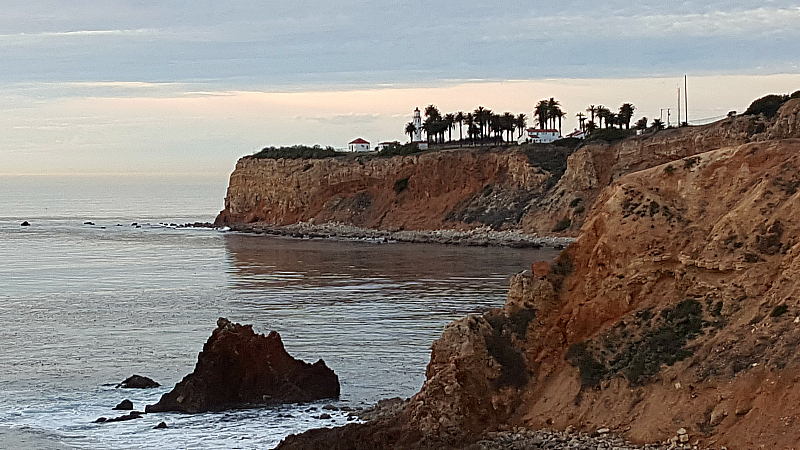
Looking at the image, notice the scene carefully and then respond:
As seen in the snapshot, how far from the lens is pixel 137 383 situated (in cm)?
2358

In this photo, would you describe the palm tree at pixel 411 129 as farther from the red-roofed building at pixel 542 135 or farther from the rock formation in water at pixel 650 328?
the rock formation in water at pixel 650 328

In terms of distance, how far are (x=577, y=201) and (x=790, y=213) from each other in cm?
5894

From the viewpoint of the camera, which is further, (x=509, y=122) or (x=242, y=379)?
(x=509, y=122)

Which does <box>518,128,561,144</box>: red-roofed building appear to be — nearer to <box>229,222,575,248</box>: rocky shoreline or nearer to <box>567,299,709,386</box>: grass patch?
<box>229,222,575,248</box>: rocky shoreline

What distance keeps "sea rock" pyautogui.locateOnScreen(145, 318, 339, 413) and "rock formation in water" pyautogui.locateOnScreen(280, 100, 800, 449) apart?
4.48 m

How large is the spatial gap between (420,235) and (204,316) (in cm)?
4478

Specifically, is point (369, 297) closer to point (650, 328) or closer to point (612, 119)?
point (650, 328)

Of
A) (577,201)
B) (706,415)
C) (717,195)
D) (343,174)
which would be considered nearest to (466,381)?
(706,415)

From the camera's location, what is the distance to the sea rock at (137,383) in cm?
2350

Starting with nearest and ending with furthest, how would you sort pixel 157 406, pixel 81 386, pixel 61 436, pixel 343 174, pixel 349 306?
pixel 61 436, pixel 157 406, pixel 81 386, pixel 349 306, pixel 343 174

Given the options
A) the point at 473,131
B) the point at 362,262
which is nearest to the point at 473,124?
the point at 473,131

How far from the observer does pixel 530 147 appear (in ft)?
290

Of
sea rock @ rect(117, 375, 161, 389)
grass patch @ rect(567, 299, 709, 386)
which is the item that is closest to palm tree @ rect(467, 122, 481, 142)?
sea rock @ rect(117, 375, 161, 389)

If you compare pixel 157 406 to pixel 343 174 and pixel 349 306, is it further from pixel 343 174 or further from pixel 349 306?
pixel 343 174
